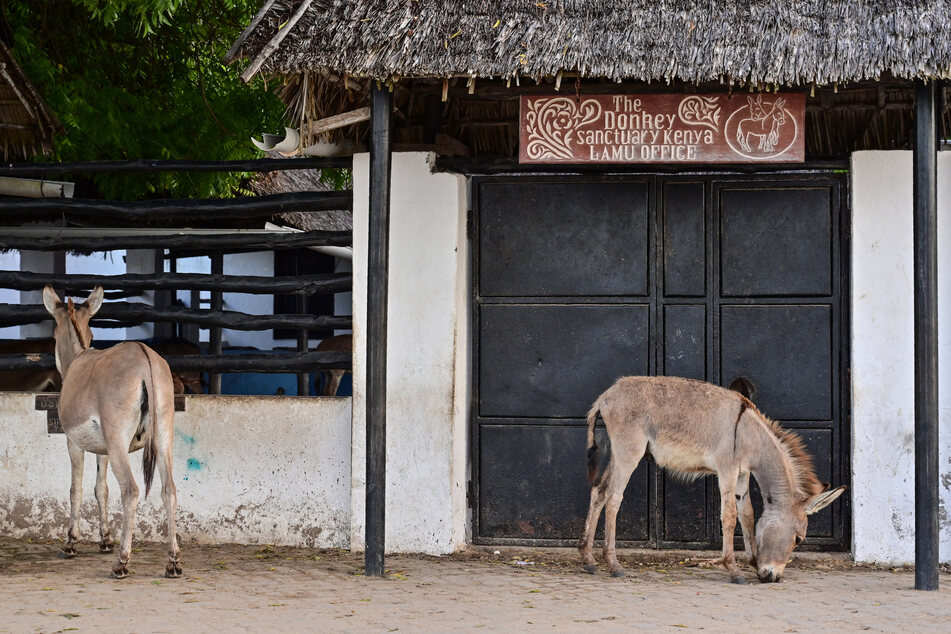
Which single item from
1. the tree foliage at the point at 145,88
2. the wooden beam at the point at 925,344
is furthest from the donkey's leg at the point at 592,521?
the tree foliage at the point at 145,88

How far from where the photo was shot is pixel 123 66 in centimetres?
1264

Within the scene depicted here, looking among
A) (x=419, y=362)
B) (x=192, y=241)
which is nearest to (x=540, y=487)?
(x=419, y=362)

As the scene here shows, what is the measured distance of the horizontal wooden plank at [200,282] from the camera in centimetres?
845

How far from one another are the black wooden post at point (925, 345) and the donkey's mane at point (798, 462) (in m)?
0.67

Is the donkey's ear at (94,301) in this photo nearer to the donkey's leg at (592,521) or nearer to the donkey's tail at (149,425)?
the donkey's tail at (149,425)

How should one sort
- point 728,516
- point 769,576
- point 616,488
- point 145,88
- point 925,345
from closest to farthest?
point 925,345 < point 769,576 < point 728,516 < point 616,488 < point 145,88

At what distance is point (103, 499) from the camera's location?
7816 mm

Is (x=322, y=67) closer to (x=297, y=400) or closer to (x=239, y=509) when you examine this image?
(x=297, y=400)

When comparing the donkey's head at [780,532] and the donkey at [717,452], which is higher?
the donkey at [717,452]

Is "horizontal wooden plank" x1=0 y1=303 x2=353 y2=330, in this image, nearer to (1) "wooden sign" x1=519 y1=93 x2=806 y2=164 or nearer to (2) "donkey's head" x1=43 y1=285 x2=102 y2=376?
(2) "donkey's head" x1=43 y1=285 x2=102 y2=376

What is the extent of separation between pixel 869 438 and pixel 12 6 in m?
9.10

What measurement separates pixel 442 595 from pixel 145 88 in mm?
8248

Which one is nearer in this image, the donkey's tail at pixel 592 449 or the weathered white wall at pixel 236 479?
the donkey's tail at pixel 592 449

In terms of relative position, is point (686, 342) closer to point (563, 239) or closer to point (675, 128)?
point (563, 239)
